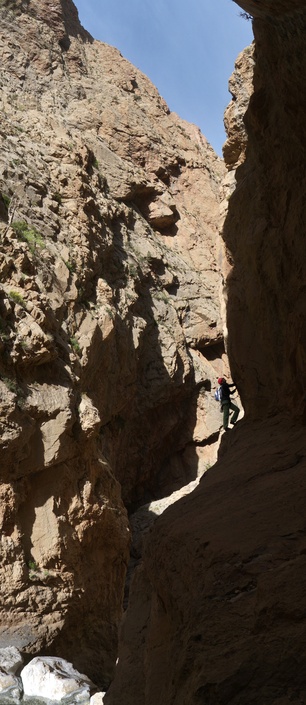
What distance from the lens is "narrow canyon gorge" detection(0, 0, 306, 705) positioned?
424 centimetres

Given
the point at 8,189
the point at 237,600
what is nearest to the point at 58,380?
the point at 8,189

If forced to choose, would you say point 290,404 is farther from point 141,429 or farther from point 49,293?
point 141,429

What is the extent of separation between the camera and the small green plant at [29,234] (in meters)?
16.6

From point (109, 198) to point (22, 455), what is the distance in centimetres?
1342

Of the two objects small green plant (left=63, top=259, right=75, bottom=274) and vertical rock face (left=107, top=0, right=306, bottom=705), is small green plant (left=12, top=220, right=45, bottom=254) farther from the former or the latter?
vertical rock face (left=107, top=0, right=306, bottom=705)

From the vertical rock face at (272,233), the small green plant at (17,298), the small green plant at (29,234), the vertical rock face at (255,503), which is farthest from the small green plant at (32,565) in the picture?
the small green plant at (29,234)

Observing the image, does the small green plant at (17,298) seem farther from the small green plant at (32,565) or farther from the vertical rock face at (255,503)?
the vertical rock face at (255,503)

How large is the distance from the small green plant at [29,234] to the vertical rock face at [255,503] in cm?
738

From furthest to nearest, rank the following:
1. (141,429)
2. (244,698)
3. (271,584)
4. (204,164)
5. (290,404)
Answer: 1. (204,164)
2. (141,429)
3. (290,404)
4. (271,584)
5. (244,698)

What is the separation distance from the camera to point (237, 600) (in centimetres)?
383

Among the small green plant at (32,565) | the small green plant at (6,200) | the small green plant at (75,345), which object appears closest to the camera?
the small green plant at (32,565)

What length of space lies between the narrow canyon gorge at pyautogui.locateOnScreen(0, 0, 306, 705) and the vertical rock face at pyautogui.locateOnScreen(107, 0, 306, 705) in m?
0.02

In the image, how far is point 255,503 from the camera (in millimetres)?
5129

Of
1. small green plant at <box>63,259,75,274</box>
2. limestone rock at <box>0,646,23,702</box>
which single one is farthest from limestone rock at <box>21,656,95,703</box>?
small green plant at <box>63,259,75,274</box>
